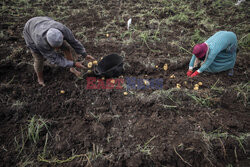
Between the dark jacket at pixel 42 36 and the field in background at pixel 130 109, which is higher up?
the dark jacket at pixel 42 36

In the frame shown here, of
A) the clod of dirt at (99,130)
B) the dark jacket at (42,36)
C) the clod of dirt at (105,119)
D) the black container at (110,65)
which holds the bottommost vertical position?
the clod of dirt at (99,130)

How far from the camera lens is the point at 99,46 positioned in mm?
3105

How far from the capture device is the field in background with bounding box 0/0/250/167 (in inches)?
64.1

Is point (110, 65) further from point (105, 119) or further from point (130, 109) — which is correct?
point (105, 119)

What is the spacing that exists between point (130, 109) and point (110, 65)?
3.27 feet

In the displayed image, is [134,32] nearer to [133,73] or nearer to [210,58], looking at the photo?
Answer: [133,73]

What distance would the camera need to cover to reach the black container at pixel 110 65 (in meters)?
2.40

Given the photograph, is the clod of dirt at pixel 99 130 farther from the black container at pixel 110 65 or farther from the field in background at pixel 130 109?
the black container at pixel 110 65

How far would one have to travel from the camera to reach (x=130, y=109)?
208 centimetres

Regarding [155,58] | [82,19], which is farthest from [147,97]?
[82,19]

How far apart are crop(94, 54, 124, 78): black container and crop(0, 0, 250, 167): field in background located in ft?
0.75

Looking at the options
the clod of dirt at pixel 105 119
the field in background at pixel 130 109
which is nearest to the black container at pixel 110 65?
the field in background at pixel 130 109

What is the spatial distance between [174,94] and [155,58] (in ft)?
3.13

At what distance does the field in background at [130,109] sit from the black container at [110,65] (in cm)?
23
